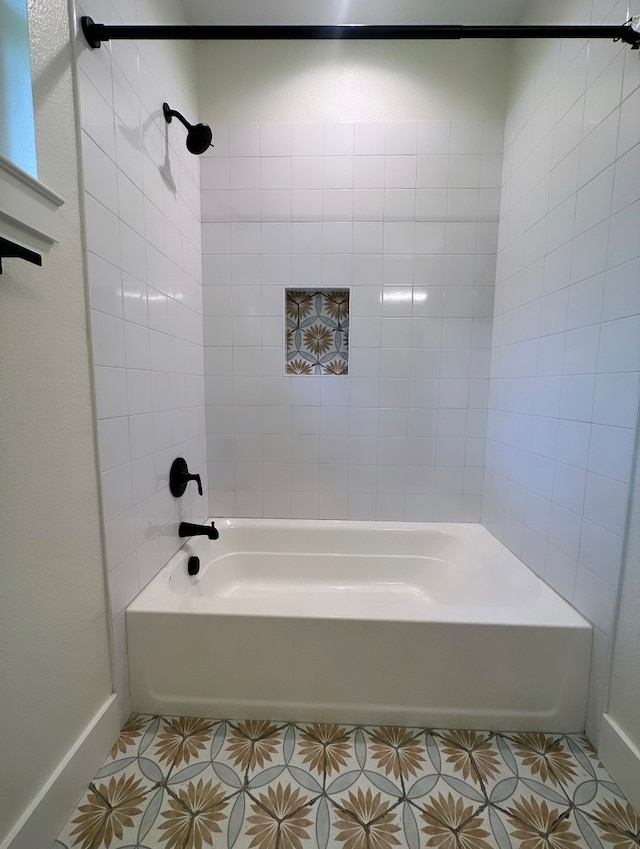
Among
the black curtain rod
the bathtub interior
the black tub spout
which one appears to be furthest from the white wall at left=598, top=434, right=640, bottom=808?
the black tub spout

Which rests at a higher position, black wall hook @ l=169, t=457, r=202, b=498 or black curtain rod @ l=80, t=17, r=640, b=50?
black curtain rod @ l=80, t=17, r=640, b=50

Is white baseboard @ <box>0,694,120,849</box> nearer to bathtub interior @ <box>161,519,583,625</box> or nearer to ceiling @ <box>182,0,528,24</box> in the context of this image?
bathtub interior @ <box>161,519,583,625</box>

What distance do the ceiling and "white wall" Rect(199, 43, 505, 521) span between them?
102 mm

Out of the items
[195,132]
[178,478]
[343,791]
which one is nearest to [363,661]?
[343,791]

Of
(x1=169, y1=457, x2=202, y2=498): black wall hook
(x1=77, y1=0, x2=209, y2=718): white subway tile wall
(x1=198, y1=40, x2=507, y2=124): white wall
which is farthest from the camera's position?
(x1=198, y1=40, x2=507, y2=124): white wall

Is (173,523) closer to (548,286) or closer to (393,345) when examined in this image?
(393,345)

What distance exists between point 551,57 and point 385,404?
1534 millimetres

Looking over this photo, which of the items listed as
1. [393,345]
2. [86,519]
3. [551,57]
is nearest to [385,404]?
[393,345]

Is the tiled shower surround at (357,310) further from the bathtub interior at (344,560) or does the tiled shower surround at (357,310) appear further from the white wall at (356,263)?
the bathtub interior at (344,560)

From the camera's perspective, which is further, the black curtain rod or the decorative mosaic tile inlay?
the decorative mosaic tile inlay

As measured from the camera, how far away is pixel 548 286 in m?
1.30

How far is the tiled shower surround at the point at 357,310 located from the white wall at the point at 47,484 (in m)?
0.92

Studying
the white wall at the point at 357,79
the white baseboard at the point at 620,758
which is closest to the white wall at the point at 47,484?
the white wall at the point at 357,79

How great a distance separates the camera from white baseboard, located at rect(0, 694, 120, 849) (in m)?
0.74
